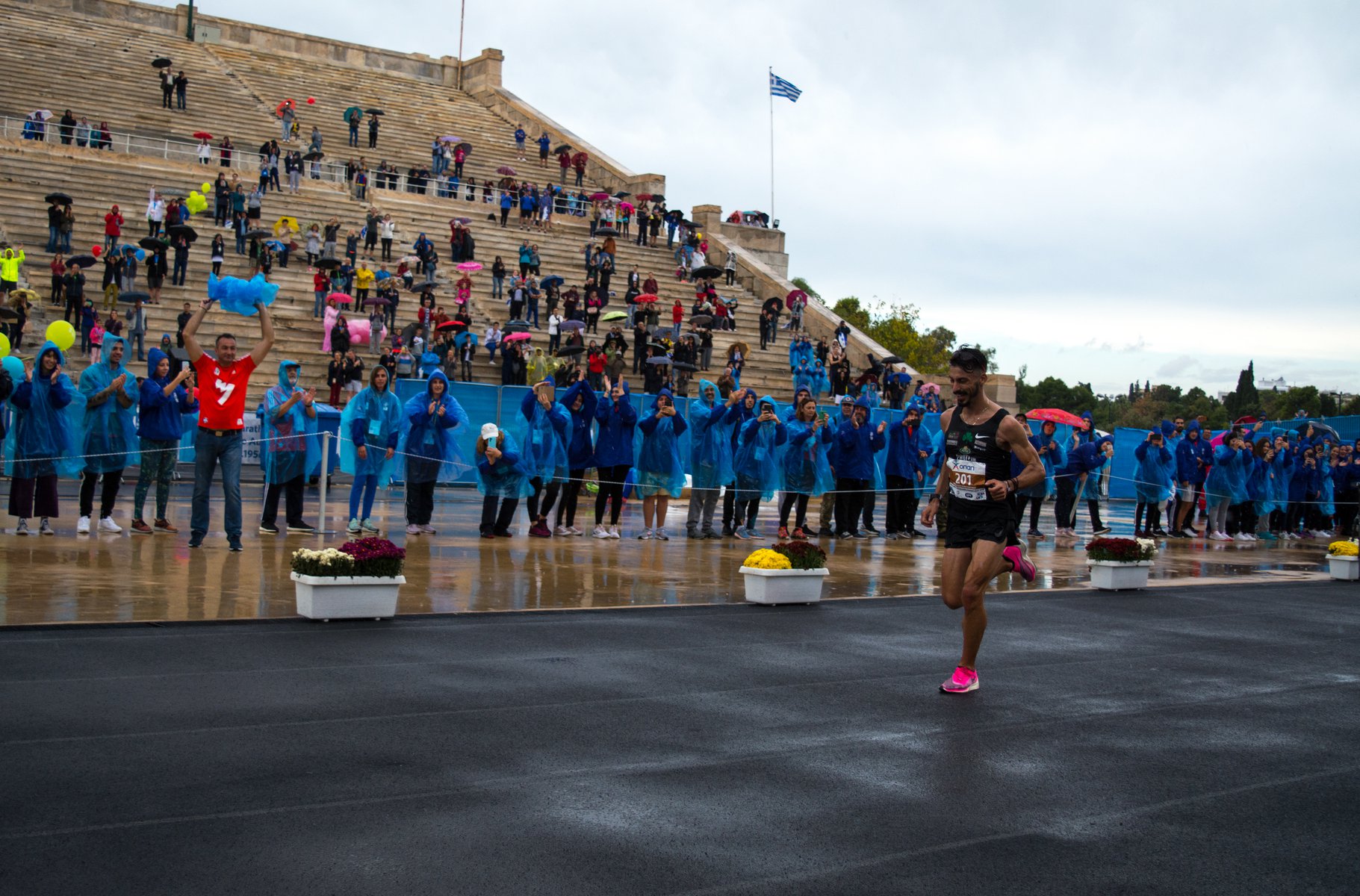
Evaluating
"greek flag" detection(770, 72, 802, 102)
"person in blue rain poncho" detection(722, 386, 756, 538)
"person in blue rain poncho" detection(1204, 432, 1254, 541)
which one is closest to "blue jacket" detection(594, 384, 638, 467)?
"person in blue rain poncho" detection(722, 386, 756, 538)

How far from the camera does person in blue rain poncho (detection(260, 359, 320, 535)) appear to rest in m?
14.6

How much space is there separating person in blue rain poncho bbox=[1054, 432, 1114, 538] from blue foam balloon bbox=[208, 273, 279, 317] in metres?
14.0

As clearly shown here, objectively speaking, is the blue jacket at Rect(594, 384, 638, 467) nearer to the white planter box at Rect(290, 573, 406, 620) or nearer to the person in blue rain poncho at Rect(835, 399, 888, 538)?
the person in blue rain poncho at Rect(835, 399, 888, 538)

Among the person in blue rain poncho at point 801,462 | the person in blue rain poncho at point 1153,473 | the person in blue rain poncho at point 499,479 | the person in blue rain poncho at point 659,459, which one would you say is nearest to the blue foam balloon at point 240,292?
the person in blue rain poncho at point 499,479

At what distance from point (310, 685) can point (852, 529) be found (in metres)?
12.9

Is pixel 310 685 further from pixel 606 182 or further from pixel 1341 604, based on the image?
pixel 606 182

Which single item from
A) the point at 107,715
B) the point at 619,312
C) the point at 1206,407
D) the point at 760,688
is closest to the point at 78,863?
the point at 107,715

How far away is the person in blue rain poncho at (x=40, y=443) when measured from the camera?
12.9 metres

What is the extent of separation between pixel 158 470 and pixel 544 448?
4.52 m

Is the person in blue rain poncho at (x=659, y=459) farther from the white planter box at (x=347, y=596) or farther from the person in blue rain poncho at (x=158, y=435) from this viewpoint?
the white planter box at (x=347, y=596)

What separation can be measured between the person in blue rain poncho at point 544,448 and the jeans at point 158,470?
13.5ft

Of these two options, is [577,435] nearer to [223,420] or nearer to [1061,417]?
[223,420]

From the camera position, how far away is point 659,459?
56.5 feet

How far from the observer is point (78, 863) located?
4.32 metres
